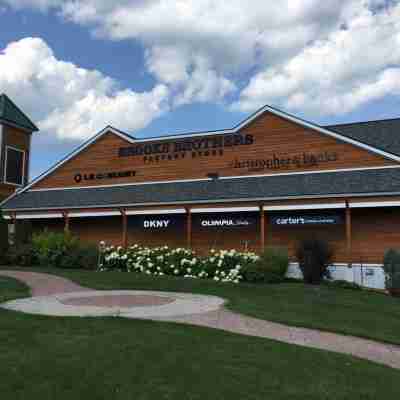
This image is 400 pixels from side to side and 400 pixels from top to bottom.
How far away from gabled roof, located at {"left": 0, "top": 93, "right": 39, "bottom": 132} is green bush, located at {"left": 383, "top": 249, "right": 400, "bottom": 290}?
Result: 2258cm

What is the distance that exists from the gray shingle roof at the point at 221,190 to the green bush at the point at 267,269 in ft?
9.66

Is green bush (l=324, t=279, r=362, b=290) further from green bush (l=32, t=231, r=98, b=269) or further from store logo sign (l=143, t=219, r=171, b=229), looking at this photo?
green bush (l=32, t=231, r=98, b=269)

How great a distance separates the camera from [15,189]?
98.1ft

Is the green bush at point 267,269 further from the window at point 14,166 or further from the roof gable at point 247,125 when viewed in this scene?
the window at point 14,166

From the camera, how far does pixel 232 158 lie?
2383 centimetres

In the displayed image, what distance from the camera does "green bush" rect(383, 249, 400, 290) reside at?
1549 centimetres

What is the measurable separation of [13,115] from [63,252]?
12.4 m

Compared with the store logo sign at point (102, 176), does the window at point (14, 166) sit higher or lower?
higher

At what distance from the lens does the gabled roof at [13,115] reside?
2912cm

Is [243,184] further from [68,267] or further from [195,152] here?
[68,267]

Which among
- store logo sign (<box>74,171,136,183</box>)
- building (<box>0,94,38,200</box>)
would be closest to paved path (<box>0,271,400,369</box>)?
store logo sign (<box>74,171,136,183</box>)

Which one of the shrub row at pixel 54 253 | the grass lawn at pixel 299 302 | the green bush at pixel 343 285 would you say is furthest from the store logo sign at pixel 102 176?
the green bush at pixel 343 285

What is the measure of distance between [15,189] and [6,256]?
844cm

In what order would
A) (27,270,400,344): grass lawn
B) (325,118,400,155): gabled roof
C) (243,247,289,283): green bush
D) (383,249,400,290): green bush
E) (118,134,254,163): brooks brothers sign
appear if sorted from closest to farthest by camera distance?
(27,270,400,344): grass lawn
(383,249,400,290): green bush
(243,247,289,283): green bush
(325,118,400,155): gabled roof
(118,134,254,163): brooks brothers sign
